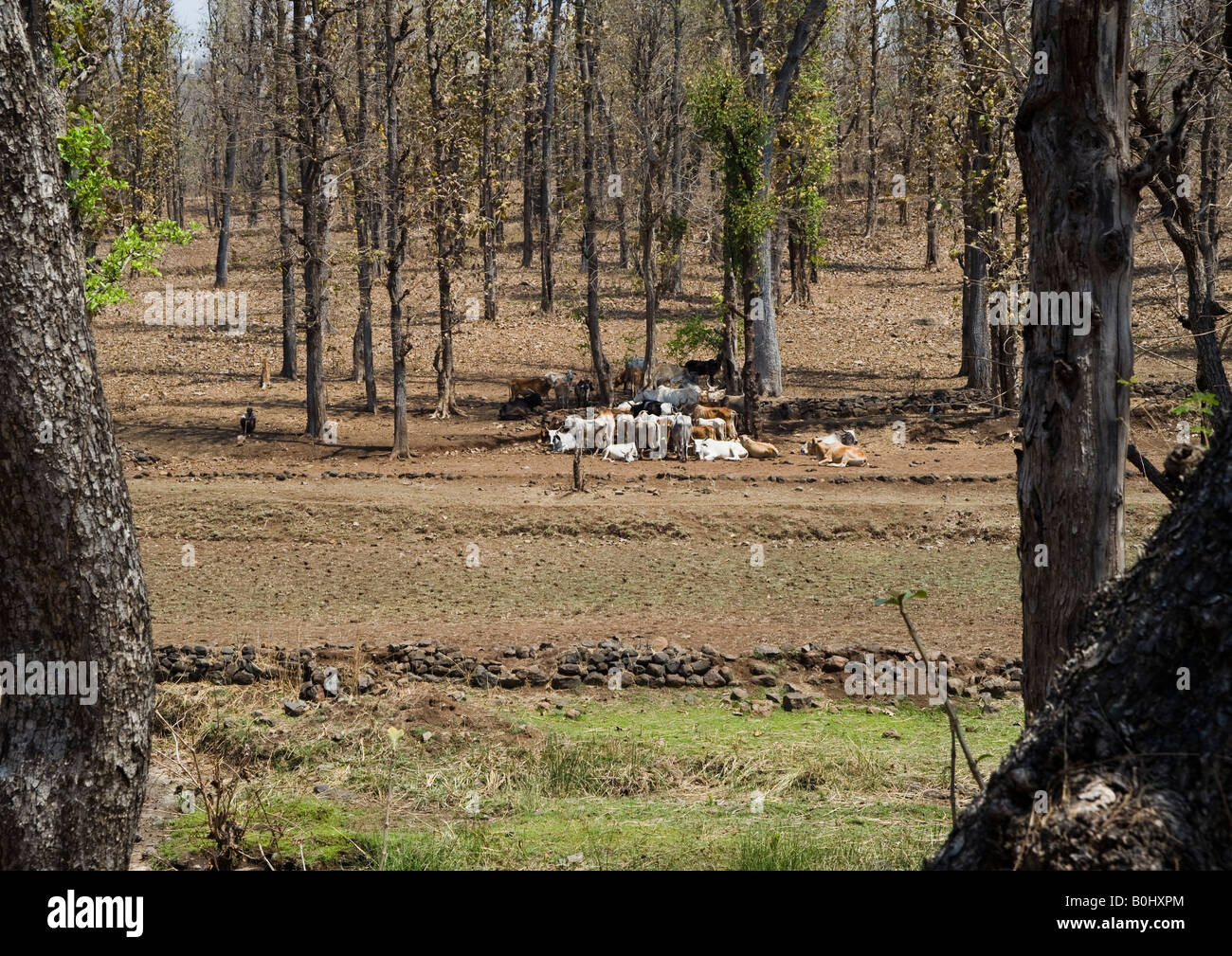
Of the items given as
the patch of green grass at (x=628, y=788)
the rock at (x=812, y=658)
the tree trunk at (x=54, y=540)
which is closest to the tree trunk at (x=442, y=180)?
the rock at (x=812, y=658)

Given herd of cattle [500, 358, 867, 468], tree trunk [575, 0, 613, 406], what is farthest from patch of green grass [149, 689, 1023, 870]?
tree trunk [575, 0, 613, 406]

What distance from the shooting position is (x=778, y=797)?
8.43 metres

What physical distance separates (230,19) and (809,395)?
39.6 meters

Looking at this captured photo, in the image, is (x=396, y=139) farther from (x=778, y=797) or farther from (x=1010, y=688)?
(x=778, y=797)

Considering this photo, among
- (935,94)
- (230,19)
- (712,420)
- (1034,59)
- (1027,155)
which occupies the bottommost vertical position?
(712,420)

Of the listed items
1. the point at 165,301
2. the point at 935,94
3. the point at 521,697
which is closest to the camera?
the point at 521,697

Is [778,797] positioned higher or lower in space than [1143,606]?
lower

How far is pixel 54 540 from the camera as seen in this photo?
4.57 meters

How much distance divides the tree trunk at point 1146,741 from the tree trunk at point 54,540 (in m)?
3.28

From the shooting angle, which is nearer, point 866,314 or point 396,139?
point 396,139

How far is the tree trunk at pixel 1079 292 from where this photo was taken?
18.6ft

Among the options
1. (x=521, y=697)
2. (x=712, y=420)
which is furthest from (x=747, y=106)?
(x=521, y=697)

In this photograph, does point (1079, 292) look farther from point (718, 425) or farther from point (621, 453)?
point (718, 425)

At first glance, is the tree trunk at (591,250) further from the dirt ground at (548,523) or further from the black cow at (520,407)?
the dirt ground at (548,523)
